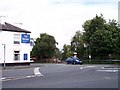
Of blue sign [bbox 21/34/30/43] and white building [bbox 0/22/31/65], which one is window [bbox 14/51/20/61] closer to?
white building [bbox 0/22/31/65]

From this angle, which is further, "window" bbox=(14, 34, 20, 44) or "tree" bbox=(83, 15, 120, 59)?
"tree" bbox=(83, 15, 120, 59)

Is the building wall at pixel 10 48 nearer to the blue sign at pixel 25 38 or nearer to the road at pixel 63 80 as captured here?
the blue sign at pixel 25 38

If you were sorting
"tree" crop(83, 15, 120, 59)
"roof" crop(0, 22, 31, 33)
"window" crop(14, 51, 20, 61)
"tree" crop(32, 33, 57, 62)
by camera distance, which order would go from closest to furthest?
"roof" crop(0, 22, 31, 33), "window" crop(14, 51, 20, 61), "tree" crop(83, 15, 120, 59), "tree" crop(32, 33, 57, 62)

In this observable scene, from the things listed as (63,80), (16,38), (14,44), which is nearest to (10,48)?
(14,44)

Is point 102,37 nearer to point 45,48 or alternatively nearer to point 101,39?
point 101,39

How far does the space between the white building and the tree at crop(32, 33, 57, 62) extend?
37.1 m

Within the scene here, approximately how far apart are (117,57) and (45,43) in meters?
25.9

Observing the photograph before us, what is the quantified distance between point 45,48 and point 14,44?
129 ft

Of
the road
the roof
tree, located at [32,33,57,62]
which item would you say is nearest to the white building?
the roof

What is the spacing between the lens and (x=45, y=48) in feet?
317

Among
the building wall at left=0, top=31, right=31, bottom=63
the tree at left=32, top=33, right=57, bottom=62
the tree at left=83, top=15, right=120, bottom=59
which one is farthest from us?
the tree at left=32, top=33, right=57, bottom=62

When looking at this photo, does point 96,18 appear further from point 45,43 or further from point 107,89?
point 107,89

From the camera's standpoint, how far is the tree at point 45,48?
9700cm

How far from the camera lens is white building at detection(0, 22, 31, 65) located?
183 feet
